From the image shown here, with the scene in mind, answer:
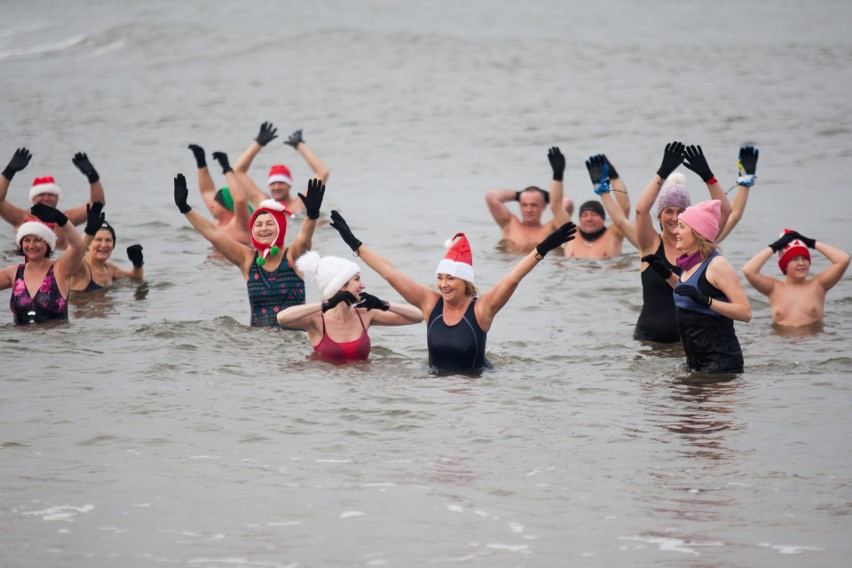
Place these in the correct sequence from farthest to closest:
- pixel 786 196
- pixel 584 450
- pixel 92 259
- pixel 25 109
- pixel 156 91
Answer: pixel 156 91, pixel 25 109, pixel 786 196, pixel 92 259, pixel 584 450

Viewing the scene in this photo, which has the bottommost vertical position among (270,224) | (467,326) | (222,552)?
(222,552)

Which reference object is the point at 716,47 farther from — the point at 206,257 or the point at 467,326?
the point at 467,326

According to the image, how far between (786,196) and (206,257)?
31.2 feet

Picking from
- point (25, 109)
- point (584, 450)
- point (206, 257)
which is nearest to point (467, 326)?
point (584, 450)

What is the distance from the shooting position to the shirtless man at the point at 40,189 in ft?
42.8

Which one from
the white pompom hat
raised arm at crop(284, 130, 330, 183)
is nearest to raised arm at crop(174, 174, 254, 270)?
the white pompom hat

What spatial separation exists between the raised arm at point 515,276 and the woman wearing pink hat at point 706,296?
932 millimetres

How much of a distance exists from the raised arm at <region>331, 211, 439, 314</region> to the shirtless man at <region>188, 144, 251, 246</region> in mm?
4587

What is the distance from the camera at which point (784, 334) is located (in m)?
11.3

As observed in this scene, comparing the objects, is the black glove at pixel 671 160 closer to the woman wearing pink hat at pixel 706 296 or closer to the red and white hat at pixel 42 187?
the woman wearing pink hat at pixel 706 296

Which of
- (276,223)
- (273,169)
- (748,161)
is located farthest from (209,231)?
(273,169)

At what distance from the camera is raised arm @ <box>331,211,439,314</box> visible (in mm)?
8758

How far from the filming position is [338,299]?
29.9 feet

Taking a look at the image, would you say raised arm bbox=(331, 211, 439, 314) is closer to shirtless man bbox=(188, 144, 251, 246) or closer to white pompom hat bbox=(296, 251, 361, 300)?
white pompom hat bbox=(296, 251, 361, 300)
